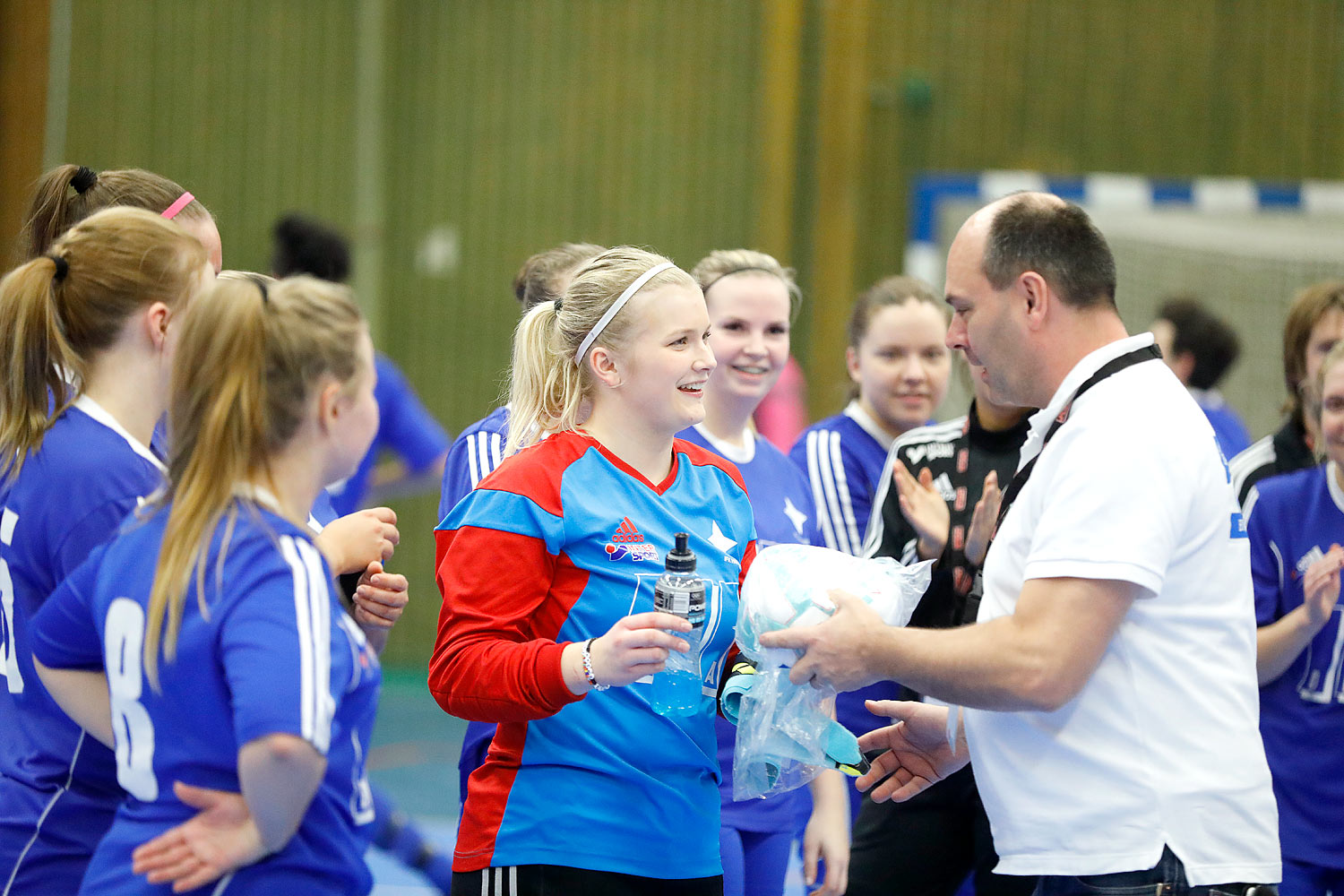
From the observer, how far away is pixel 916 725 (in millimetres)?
2340

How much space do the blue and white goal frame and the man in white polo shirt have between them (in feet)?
19.1

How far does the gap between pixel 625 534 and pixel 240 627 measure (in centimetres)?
74

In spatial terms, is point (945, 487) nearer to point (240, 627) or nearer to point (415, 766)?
point (240, 627)

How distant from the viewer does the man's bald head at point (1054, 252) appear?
2.14 m

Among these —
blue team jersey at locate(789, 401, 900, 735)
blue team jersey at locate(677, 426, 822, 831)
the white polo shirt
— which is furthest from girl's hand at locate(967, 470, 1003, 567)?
the white polo shirt

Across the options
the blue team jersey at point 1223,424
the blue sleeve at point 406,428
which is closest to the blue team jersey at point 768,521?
the blue sleeve at point 406,428

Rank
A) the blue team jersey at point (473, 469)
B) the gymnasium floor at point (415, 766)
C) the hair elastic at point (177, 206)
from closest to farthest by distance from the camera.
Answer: the hair elastic at point (177, 206)
the blue team jersey at point (473, 469)
the gymnasium floor at point (415, 766)

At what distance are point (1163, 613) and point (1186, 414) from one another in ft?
1.08

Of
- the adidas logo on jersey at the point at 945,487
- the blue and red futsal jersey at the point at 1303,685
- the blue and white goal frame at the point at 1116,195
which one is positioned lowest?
the blue and red futsal jersey at the point at 1303,685

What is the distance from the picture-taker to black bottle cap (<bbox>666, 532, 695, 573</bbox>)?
6.53 ft

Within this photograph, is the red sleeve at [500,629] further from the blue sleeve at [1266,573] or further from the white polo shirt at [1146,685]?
the blue sleeve at [1266,573]

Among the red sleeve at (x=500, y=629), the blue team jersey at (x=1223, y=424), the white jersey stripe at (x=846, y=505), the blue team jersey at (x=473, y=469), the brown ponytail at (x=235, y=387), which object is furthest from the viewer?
the blue team jersey at (x=1223, y=424)

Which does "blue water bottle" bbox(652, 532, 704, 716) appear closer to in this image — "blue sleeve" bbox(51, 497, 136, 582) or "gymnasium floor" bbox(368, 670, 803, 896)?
"blue sleeve" bbox(51, 497, 136, 582)

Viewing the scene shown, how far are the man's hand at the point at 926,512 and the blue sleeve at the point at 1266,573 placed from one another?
728mm
